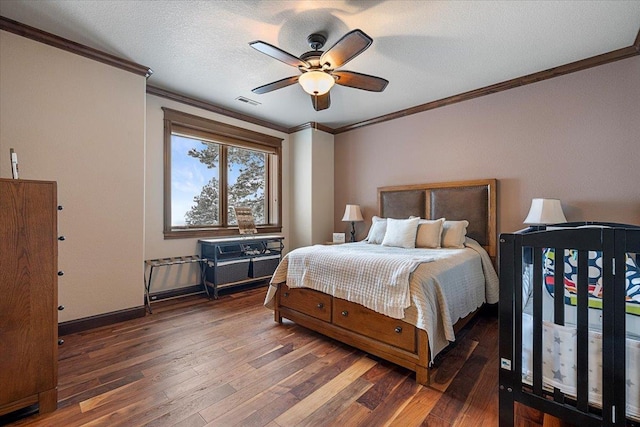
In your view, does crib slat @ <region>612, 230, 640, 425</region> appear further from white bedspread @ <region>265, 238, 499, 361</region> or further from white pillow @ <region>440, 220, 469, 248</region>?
white pillow @ <region>440, 220, 469, 248</region>

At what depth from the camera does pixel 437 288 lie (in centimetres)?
197

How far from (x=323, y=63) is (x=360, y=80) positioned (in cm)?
40

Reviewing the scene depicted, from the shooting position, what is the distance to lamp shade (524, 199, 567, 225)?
2.64 meters

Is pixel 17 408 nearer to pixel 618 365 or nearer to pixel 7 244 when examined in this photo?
pixel 7 244

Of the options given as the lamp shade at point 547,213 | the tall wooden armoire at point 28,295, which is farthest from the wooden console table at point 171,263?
the lamp shade at point 547,213

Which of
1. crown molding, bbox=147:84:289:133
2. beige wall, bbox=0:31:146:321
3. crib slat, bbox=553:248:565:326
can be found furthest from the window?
crib slat, bbox=553:248:565:326

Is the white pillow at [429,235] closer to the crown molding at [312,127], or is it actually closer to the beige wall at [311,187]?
the beige wall at [311,187]

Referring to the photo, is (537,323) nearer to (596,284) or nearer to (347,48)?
(596,284)

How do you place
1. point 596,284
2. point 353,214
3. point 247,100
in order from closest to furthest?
point 596,284 < point 247,100 < point 353,214

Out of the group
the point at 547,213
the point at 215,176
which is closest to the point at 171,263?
the point at 215,176

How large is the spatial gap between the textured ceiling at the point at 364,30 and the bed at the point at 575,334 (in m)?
1.84

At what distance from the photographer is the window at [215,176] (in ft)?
12.3

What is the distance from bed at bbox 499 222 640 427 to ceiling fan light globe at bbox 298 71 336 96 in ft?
6.05

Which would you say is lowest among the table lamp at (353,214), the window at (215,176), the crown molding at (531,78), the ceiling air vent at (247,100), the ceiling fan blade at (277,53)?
the table lamp at (353,214)
